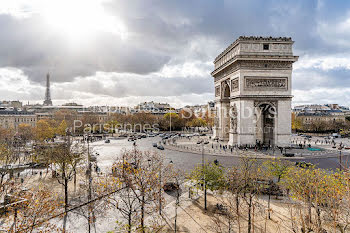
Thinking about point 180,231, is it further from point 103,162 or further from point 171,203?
point 103,162

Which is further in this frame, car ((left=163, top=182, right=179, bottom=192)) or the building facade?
the building facade

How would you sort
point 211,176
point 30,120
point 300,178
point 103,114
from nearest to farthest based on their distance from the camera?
point 300,178 → point 211,176 → point 30,120 → point 103,114

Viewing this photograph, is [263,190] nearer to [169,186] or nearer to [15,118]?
[169,186]

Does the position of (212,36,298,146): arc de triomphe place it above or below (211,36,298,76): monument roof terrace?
below

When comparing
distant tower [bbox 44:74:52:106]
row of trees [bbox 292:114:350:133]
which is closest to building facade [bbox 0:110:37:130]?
distant tower [bbox 44:74:52:106]

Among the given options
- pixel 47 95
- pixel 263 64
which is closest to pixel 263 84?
pixel 263 64

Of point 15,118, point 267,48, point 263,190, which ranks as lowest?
point 263,190

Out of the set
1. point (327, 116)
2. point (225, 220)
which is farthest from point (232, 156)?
point (327, 116)

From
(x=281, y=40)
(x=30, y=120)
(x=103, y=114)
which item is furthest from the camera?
(x=103, y=114)

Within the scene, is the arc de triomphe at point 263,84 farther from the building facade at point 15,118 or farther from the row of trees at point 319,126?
the building facade at point 15,118

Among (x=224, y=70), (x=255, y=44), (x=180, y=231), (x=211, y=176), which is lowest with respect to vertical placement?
(x=180, y=231)

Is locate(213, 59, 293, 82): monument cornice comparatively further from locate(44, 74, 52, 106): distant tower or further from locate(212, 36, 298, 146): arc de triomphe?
locate(44, 74, 52, 106): distant tower
